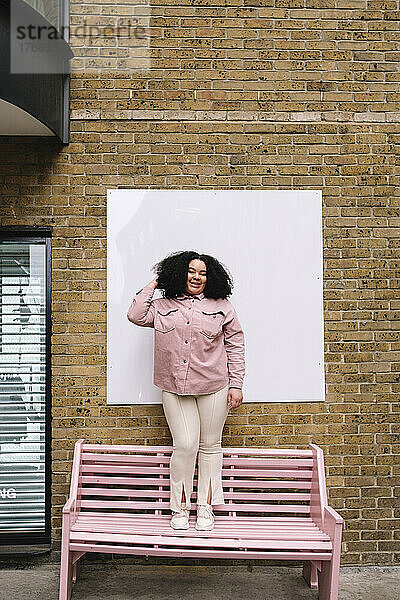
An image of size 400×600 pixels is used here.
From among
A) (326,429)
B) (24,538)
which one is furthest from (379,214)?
(24,538)

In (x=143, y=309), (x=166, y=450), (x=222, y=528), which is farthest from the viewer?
(x=166, y=450)

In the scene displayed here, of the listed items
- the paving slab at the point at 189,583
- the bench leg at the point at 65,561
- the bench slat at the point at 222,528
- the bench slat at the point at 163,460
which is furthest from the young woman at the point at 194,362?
the bench leg at the point at 65,561

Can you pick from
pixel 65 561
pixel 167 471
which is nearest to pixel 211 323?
pixel 167 471

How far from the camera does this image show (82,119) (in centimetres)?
548

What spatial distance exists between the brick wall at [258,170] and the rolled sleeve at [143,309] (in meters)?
0.49

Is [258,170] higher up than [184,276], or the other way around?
[258,170]

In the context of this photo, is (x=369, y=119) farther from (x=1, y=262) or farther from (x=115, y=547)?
(x=115, y=547)

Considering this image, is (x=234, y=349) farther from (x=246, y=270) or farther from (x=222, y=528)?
(x=222, y=528)

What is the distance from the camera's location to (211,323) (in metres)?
4.98

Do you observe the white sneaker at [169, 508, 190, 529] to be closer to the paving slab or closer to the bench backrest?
the bench backrest

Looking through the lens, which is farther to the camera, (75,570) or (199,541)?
(75,570)

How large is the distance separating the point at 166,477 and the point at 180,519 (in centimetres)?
41

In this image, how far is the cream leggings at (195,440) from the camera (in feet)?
16.2

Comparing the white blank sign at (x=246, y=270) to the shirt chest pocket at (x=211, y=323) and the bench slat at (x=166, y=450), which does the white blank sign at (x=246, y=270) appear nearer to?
the bench slat at (x=166, y=450)
